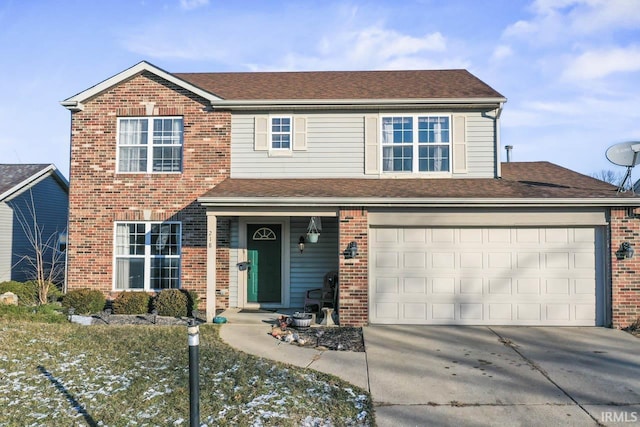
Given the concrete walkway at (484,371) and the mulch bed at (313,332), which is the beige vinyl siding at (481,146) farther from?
the mulch bed at (313,332)

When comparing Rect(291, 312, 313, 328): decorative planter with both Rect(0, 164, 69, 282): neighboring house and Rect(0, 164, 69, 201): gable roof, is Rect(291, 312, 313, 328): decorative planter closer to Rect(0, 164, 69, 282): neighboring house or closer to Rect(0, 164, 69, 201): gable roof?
Rect(0, 164, 69, 282): neighboring house

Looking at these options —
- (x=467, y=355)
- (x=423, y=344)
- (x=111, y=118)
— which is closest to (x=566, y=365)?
(x=467, y=355)

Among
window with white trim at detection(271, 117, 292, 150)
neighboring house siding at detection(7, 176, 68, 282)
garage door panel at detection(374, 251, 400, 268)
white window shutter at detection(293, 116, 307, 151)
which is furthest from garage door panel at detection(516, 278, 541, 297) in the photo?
neighboring house siding at detection(7, 176, 68, 282)

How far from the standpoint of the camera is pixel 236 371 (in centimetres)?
641

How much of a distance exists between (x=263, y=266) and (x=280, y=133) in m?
3.54

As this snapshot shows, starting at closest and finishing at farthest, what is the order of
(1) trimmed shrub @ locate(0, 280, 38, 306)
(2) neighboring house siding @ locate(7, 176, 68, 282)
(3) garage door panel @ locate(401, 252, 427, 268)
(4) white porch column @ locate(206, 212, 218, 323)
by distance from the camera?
(3) garage door panel @ locate(401, 252, 427, 268), (4) white porch column @ locate(206, 212, 218, 323), (1) trimmed shrub @ locate(0, 280, 38, 306), (2) neighboring house siding @ locate(7, 176, 68, 282)

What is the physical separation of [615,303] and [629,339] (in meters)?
1.00

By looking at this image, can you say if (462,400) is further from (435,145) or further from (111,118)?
(111,118)

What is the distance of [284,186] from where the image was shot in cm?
1098

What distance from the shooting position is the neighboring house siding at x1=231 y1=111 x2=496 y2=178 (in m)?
11.8

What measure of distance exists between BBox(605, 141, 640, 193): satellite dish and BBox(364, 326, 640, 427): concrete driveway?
3.67 meters

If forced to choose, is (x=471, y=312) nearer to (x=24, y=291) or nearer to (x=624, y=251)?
(x=624, y=251)

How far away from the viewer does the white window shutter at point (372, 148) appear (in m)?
11.6

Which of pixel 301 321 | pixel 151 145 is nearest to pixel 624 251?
pixel 301 321
